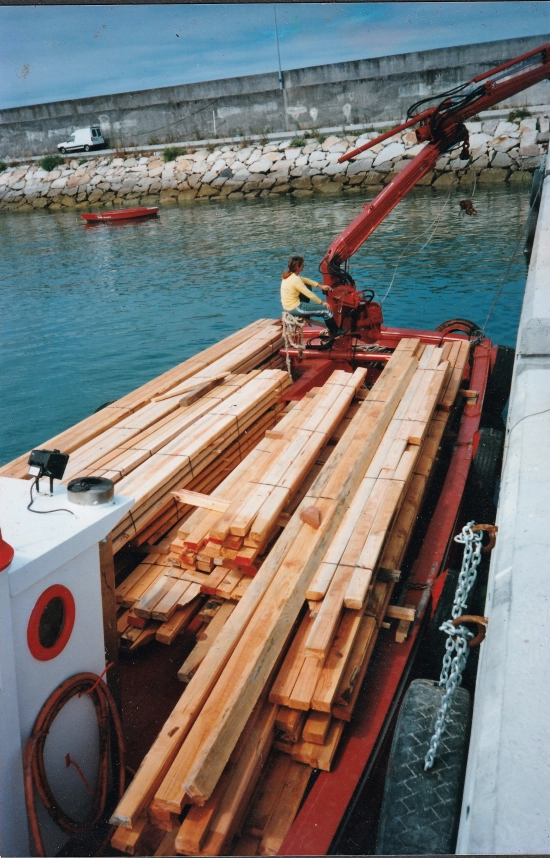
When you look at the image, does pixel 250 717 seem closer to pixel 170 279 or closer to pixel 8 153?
pixel 170 279

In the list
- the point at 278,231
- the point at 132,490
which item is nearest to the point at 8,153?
the point at 278,231

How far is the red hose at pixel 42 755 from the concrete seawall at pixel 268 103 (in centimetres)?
3834

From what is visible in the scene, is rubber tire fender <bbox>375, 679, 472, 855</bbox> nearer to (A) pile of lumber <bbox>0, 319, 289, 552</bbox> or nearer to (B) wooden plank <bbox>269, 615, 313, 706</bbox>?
(B) wooden plank <bbox>269, 615, 313, 706</bbox>

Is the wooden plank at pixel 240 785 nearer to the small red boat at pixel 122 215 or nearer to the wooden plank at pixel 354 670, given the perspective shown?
the wooden plank at pixel 354 670

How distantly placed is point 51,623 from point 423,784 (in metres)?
2.25

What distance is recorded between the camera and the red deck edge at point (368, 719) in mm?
3449

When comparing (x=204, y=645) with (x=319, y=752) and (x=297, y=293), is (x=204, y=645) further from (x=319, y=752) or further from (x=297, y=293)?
(x=297, y=293)

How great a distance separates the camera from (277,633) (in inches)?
163

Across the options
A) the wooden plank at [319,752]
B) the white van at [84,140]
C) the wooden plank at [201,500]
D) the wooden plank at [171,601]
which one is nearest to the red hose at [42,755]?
the wooden plank at [171,601]

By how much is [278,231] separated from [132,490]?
26176mm

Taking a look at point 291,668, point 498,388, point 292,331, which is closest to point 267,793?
point 291,668

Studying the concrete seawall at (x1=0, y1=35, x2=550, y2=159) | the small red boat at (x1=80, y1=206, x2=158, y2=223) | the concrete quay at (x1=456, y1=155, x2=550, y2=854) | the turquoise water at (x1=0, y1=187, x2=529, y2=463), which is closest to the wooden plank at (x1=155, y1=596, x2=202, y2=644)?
the concrete quay at (x1=456, y1=155, x2=550, y2=854)

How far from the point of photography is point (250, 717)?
3836 mm

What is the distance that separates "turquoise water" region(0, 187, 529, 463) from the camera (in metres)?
15.6
